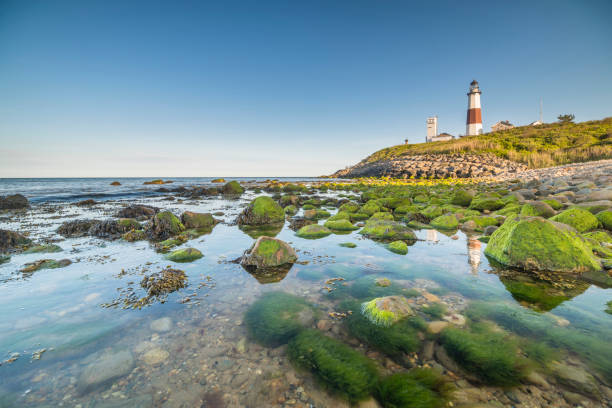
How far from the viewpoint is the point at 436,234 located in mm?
6418

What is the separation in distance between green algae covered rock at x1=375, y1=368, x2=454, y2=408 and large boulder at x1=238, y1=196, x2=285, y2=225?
Result: 6.91 metres

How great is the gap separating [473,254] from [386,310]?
3.18 meters

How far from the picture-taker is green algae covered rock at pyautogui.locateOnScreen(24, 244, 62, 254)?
5.25 metres

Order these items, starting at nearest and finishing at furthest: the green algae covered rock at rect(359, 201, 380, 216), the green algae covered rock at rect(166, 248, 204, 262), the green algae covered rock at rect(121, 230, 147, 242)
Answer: the green algae covered rock at rect(166, 248, 204, 262) → the green algae covered rock at rect(121, 230, 147, 242) → the green algae covered rock at rect(359, 201, 380, 216)

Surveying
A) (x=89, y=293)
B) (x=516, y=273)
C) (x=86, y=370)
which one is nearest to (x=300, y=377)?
(x=86, y=370)

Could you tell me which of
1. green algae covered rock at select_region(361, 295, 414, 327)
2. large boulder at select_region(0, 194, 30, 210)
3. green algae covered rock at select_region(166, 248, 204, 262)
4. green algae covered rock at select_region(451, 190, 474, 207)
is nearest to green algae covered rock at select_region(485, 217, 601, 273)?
green algae covered rock at select_region(361, 295, 414, 327)

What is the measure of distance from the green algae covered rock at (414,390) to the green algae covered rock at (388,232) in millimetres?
4201

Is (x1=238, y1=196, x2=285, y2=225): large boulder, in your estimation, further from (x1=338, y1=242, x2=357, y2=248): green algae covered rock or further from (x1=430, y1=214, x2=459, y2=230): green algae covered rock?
(x1=430, y1=214, x2=459, y2=230): green algae covered rock

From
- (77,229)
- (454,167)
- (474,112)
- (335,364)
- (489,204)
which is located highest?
(474,112)

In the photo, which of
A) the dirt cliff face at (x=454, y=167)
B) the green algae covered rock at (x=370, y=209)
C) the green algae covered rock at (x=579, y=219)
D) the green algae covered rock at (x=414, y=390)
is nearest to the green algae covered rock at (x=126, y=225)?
the green algae covered rock at (x=370, y=209)

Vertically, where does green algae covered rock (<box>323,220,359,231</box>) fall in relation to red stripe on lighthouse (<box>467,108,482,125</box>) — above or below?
below

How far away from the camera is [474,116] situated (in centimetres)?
7462

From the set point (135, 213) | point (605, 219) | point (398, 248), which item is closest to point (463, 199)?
point (605, 219)

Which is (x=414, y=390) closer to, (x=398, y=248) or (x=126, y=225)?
(x=398, y=248)
